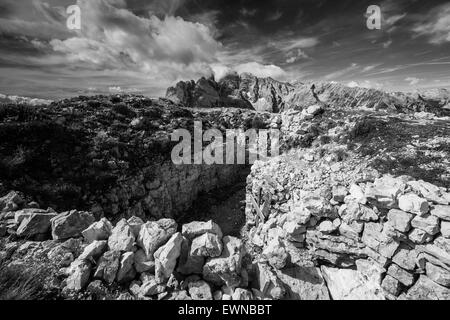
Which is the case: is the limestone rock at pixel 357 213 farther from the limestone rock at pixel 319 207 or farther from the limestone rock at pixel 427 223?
the limestone rock at pixel 427 223

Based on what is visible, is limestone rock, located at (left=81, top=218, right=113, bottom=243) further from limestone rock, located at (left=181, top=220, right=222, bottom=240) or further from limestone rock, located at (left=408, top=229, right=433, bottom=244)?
limestone rock, located at (left=408, top=229, right=433, bottom=244)

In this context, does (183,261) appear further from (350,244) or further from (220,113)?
(220,113)

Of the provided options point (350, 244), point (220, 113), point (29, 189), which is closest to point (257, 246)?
point (350, 244)

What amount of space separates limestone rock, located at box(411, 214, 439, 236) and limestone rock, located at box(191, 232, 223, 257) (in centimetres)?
402

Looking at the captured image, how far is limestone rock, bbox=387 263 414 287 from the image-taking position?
4027 millimetres

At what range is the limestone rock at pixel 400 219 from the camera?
13.4 ft

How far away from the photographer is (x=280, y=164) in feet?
42.1

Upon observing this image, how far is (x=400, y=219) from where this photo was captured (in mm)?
4145

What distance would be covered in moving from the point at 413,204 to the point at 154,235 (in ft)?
17.4

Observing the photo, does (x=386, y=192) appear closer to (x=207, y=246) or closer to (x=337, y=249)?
(x=337, y=249)

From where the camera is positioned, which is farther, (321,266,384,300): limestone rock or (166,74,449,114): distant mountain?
(166,74,449,114): distant mountain

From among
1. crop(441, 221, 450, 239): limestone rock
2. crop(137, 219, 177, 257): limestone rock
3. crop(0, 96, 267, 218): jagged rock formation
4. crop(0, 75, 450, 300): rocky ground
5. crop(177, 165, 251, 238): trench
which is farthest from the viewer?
crop(177, 165, 251, 238): trench

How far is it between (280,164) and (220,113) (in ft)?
56.7

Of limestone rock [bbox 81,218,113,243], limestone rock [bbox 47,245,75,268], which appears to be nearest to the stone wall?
limestone rock [bbox 81,218,113,243]
